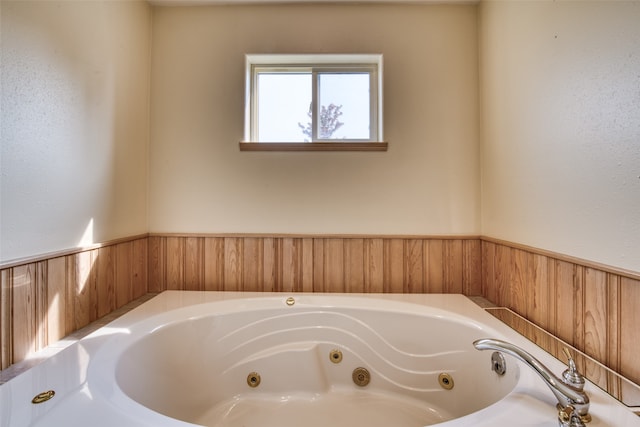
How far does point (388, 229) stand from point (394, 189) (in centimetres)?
23

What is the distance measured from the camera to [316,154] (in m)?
1.55

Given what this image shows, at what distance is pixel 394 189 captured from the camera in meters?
1.55

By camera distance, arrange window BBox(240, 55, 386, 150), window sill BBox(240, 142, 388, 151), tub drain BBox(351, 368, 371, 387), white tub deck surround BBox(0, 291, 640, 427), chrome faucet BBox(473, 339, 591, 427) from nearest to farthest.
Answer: chrome faucet BBox(473, 339, 591, 427) < white tub deck surround BBox(0, 291, 640, 427) < tub drain BBox(351, 368, 371, 387) < window sill BBox(240, 142, 388, 151) < window BBox(240, 55, 386, 150)

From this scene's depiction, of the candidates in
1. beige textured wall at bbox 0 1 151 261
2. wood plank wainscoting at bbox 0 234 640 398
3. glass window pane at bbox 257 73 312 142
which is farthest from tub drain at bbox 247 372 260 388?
glass window pane at bbox 257 73 312 142

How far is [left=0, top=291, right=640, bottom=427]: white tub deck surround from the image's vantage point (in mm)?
1015

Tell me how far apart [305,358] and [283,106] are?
55.7 inches

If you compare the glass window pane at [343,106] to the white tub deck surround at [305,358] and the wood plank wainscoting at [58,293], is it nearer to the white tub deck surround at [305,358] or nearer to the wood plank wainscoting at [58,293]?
the white tub deck surround at [305,358]

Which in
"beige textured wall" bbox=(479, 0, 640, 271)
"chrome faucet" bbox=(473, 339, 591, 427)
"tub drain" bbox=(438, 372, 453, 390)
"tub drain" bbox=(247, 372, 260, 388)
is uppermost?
"beige textured wall" bbox=(479, 0, 640, 271)

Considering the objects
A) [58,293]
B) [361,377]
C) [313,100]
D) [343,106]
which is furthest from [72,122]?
[361,377]

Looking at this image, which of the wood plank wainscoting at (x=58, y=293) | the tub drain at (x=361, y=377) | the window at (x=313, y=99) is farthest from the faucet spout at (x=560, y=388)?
the wood plank wainscoting at (x=58, y=293)

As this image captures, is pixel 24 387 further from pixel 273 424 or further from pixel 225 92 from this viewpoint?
pixel 225 92

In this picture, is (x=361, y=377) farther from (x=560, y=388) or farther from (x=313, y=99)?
(x=313, y=99)

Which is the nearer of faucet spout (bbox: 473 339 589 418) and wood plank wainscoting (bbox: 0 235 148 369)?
faucet spout (bbox: 473 339 589 418)

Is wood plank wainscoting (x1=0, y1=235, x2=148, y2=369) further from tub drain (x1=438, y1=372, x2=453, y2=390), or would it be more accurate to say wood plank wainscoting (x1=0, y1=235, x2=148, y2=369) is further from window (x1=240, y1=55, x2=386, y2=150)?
tub drain (x1=438, y1=372, x2=453, y2=390)
